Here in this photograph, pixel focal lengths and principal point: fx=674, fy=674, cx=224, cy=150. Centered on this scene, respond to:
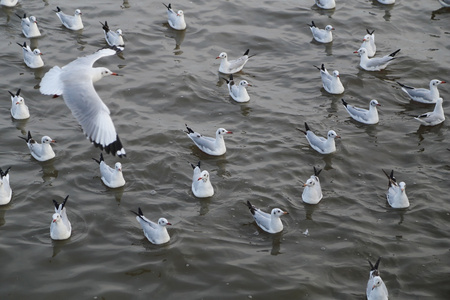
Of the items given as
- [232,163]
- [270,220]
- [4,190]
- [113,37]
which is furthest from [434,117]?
[4,190]

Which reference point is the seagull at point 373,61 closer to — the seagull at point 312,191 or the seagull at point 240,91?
the seagull at point 240,91

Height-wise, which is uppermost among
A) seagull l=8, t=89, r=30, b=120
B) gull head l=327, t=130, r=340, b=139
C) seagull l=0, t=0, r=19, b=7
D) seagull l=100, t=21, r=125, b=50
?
gull head l=327, t=130, r=340, b=139

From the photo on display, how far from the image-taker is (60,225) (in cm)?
1132

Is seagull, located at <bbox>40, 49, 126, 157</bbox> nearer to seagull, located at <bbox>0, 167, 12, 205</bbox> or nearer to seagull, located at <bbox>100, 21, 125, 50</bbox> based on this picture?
seagull, located at <bbox>0, 167, 12, 205</bbox>

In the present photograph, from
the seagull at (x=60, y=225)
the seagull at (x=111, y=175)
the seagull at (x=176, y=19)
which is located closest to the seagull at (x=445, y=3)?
the seagull at (x=176, y=19)

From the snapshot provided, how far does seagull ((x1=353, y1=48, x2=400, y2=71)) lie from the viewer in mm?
17656

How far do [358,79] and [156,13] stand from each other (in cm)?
686

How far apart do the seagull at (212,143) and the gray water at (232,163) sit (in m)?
A: 0.19

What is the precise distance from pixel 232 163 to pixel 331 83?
13.2 feet

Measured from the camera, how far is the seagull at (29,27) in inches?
729

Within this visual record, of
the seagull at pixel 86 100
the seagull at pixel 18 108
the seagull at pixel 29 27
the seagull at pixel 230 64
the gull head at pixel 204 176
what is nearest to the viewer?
the seagull at pixel 86 100

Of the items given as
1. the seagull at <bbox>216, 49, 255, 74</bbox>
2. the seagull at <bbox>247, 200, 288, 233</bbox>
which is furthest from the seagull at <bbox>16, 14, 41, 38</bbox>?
the seagull at <bbox>247, 200, 288, 233</bbox>

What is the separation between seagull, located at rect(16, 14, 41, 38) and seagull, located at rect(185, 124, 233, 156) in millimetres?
6902

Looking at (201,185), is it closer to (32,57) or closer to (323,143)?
(323,143)
